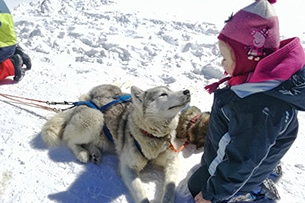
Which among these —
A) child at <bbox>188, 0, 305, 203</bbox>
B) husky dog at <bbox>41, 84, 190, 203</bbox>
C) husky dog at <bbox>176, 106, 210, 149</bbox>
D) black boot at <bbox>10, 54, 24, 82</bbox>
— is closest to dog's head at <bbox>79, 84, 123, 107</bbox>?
husky dog at <bbox>41, 84, 190, 203</bbox>

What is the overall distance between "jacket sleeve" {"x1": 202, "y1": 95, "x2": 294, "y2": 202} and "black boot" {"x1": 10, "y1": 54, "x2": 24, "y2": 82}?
141 inches

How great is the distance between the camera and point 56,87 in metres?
4.96

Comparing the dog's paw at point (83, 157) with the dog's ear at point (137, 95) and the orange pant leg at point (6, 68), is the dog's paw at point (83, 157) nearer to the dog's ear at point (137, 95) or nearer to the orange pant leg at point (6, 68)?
the dog's ear at point (137, 95)

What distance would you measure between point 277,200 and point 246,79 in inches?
46.1

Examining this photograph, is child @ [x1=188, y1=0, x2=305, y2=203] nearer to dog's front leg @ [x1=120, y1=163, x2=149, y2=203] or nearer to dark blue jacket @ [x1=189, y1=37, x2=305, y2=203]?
dark blue jacket @ [x1=189, y1=37, x2=305, y2=203]

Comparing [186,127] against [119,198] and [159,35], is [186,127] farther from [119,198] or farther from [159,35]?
[159,35]

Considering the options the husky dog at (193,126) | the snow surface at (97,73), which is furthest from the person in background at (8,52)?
the husky dog at (193,126)

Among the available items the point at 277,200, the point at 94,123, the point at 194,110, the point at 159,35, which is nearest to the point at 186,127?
the point at 194,110

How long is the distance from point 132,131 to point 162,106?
378 mm

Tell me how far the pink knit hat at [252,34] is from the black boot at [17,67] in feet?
11.8

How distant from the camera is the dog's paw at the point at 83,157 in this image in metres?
3.41

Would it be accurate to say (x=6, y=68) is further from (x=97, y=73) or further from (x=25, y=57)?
(x=97, y=73)

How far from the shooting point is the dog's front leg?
9.55 ft

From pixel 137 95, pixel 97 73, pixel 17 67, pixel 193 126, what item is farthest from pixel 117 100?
pixel 17 67
